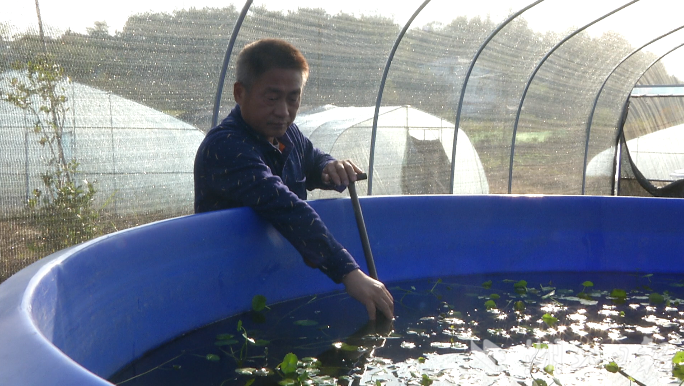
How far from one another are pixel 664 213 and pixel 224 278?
210 centimetres

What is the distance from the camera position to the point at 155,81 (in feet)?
12.9

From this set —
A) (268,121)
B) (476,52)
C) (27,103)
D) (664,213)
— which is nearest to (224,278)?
(268,121)

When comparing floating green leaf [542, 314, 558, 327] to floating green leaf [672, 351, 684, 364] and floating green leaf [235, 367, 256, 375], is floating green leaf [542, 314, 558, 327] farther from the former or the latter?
floating green leaf [235, 367, 256, 375]

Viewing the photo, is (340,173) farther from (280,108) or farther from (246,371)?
(246,371)

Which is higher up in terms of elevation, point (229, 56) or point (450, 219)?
point (229, 56)

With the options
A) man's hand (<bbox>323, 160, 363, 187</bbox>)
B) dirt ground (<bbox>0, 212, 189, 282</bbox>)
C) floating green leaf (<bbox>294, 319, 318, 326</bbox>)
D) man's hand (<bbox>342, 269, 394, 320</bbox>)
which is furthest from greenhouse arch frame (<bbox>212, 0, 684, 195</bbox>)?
man's hand (<bbox>342, 269, 394, 320</bbox>)

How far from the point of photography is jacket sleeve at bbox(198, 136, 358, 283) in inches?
75.4

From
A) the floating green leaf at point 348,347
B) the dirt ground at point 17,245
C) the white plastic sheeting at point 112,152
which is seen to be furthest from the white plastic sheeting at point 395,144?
the floating green leaf at point 348,347

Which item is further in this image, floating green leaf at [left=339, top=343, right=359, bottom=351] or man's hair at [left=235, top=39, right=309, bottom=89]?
man's hair at [left=235, top=39, right=309, bottom=89]

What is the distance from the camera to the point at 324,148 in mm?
5426

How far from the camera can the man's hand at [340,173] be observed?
2607 millimetres

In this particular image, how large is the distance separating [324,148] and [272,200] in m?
3.38

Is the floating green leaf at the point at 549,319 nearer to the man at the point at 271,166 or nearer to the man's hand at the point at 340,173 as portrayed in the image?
the man at the point at 271,166

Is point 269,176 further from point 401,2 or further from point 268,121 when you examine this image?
point 401,2
